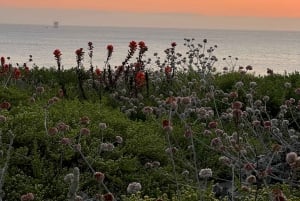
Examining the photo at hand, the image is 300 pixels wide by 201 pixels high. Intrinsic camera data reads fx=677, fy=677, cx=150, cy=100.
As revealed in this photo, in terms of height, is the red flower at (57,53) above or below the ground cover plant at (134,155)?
above

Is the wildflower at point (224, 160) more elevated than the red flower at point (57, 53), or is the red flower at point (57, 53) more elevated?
the red flower at point (57, 53)

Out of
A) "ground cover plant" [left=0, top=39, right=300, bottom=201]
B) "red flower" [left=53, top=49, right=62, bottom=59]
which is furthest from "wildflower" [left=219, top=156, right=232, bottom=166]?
"red flower" [left=53, top=49, right=62, bottom=59]

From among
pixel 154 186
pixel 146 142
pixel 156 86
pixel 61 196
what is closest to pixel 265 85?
pixel 156 86

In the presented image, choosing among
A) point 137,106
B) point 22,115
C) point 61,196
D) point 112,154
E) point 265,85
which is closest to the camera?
point 61,196

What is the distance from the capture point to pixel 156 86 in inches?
466

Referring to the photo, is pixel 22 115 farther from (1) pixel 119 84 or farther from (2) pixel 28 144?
(1) pixel 119 84

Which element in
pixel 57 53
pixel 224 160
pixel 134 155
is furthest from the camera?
pixel 57 53

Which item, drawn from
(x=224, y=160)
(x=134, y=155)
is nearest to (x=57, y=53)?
(x=134, y=155)

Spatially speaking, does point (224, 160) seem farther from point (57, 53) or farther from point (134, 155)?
point (57, 53)

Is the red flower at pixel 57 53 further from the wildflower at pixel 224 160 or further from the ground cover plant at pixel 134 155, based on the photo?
the wildflower at pixel 224 160

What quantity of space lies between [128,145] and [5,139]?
1253mm

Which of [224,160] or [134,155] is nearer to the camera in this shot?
[224,160]

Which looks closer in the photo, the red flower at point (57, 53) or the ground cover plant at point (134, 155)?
the ground cover plant at point (134, 155)

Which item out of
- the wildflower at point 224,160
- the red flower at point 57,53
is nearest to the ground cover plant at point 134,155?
the wildflower at point 224,160
